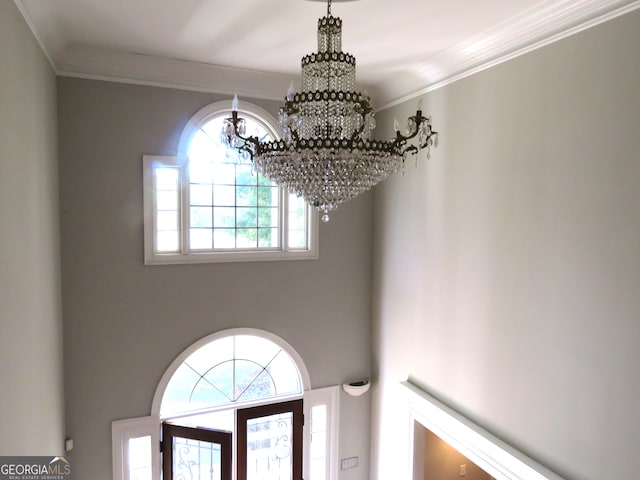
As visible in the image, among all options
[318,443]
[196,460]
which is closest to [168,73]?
[196,460]

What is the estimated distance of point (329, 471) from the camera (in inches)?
185

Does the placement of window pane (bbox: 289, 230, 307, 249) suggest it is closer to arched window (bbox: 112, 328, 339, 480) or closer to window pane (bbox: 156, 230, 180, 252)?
arched window (bbox: 112, 328, 339, 480)

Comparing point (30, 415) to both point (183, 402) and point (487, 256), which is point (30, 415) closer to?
point (183, 402)

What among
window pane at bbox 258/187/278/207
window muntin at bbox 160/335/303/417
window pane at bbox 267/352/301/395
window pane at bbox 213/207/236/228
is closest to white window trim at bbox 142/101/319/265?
window pane at bbox 258/187/278/207

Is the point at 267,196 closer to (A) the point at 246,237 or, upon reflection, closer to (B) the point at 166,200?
(A) the point at 246,237

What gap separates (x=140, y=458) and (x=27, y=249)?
247 centimetres

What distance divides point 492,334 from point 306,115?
213 cm

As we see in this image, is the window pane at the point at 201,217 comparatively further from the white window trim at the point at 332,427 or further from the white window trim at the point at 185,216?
the white window trim at the point at 332,427

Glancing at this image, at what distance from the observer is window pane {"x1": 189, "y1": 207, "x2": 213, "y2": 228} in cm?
410

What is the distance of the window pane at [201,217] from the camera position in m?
4.10

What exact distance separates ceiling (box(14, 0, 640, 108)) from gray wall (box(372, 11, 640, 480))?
18 centimetres

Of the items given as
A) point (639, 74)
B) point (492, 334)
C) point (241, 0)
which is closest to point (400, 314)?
point (492, 334)

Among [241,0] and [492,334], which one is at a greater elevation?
[241,0]

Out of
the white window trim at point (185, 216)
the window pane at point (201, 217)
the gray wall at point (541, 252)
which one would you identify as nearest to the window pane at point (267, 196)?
the white window trim at point (185, 216)
